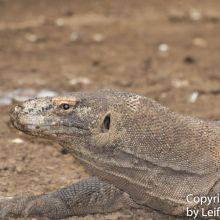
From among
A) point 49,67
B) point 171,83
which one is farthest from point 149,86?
point 49,67

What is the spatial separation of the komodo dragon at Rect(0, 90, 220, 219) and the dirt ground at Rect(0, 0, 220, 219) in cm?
63

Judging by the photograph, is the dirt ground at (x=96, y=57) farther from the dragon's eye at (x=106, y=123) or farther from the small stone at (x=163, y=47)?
the dragon's eye at (x=106, y=123)

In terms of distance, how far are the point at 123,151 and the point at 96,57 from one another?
4755 millimetres

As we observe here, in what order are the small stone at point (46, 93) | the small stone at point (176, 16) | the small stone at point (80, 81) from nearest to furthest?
the small stone at point (46, 93)
the small stone at point (80, 81)
the small stone at point (176, 16)

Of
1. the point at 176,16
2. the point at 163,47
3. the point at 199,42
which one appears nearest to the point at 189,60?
the point at 163,47

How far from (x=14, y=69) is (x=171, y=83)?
1846 millimetres

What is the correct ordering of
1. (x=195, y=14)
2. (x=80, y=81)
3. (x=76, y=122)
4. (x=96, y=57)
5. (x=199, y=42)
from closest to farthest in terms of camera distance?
1. (x=76, y=122)
2. (x=80, y=81)
3. (x=96, y=57)
4. (x=199, y=42)
5. (x=195, y=14)

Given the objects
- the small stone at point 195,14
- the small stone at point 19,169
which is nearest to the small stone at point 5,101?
the small stone at point 19,169

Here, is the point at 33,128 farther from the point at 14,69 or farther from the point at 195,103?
the point at 14,69

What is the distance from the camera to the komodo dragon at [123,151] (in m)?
4.01

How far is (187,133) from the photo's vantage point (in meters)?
4.27

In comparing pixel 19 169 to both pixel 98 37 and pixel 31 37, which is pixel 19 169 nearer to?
pixel 31 37

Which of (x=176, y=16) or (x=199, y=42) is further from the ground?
(x=176, y=16)

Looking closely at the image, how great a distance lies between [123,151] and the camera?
13.3ft
